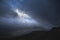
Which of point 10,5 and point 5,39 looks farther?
point 10,5

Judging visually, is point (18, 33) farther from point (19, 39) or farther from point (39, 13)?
point (39, 13)

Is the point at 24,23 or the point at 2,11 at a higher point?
the point at 2,11

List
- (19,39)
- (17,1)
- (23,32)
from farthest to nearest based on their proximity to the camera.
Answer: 1. (17,1)
2. (23,32)
3. (19,39)

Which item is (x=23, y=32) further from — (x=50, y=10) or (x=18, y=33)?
(x=50, y=10)

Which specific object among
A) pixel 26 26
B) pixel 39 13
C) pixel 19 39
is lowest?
pixel 19 39

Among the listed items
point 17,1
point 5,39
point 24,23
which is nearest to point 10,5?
point 17,1

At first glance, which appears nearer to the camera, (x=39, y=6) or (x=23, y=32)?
(x=23, y=32)

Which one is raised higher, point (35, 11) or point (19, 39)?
point (35, 11)

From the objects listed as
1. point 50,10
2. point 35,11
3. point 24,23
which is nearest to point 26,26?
point 24,23

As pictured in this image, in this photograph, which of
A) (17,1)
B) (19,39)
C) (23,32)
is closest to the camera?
→ (19,39)
